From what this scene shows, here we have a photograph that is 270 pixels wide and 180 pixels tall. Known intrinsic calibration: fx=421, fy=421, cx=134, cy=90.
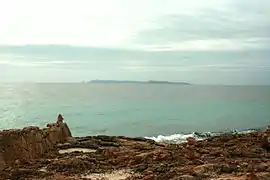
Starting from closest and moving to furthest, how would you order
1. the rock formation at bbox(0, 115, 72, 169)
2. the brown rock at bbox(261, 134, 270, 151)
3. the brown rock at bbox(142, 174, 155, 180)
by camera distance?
the brown rock at bbox(142, 174, 155, 180), the rock formation at bbox(0, 115, 72, 169), the brown rock at bbox(261, 134, 270, 151)

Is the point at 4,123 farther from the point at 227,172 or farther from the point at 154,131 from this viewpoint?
the point at 227,172

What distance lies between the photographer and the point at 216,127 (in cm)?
6462

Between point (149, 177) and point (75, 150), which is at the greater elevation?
point (149, 177)

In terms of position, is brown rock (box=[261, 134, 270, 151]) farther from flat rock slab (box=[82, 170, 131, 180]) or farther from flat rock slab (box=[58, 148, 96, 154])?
flat rock slab (box=[58, 148, 96, 154])

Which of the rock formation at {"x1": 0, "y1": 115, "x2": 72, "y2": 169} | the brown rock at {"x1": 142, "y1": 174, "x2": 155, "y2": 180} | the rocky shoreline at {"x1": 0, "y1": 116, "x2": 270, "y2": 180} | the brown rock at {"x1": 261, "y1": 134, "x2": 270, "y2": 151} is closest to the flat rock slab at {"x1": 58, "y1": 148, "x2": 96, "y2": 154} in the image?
the rocky shoreline at {"x1": 0, "y1": 116, "x2": 270, "y2": 180}

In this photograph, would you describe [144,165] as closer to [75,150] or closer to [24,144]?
[24,144]

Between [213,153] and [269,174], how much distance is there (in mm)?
6369

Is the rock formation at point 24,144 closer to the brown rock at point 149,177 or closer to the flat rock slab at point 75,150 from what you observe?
the flat rock slab at point 75,150

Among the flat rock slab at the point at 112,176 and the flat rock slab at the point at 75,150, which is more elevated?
the flat rock slab at the point at 112,176

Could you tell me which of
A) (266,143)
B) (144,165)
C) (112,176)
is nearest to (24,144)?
(112,176)

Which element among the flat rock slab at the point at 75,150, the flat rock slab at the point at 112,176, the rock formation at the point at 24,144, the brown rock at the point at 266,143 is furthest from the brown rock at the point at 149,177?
the brown rock at the point at 266,143

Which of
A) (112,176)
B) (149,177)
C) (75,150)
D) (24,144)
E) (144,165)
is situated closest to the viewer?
(149,177)

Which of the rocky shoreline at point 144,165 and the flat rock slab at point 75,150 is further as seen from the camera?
the flat rock slab at point 75,150

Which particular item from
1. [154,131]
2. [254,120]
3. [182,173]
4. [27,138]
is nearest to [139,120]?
[154,131]
